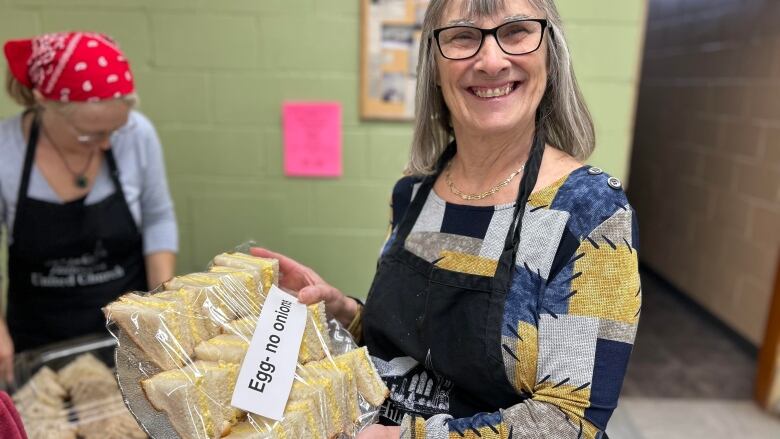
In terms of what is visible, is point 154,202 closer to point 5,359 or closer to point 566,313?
→ point 5,359

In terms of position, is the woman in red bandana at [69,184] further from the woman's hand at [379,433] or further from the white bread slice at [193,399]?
the woman's hand at [379,433]

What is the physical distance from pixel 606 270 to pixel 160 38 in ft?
6.02

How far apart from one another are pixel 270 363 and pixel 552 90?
0.67m

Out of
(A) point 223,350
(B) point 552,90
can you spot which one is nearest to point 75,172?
(A) point 223,350

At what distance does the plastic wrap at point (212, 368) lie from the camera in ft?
2.43

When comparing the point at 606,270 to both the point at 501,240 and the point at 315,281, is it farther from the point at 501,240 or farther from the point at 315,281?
the point at 315,281

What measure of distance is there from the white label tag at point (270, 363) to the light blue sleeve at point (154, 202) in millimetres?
978

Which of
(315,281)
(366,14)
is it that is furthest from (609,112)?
(315,281)

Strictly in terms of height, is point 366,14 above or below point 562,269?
above

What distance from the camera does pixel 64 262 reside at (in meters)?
1.51

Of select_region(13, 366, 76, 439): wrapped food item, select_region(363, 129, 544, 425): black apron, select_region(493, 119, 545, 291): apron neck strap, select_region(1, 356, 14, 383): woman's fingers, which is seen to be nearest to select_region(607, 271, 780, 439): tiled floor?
select_region(363, 129, 544, 425): black apron

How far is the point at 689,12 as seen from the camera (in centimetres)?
386

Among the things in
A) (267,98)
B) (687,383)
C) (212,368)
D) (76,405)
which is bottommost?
(687,383)

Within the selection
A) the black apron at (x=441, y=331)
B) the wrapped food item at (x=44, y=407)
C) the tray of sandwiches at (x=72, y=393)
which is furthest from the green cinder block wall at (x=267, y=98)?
the black apron at (x=441, y=331)
